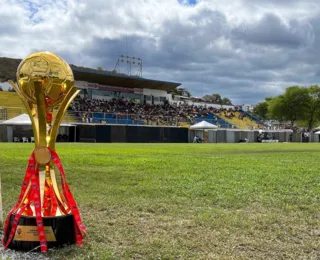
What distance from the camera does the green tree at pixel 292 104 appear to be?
7488 cm

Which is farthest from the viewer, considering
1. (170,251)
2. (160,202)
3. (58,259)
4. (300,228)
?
(160,202)

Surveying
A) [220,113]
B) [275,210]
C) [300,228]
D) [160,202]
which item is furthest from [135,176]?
[220,113]

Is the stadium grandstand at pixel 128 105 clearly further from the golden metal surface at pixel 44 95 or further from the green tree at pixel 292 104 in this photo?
the golden metal surface at pixel 44 95

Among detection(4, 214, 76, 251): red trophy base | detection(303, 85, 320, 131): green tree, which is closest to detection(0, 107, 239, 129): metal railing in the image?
detection(4, 214, 76, 251): red trophy base

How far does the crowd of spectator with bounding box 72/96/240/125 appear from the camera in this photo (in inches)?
1772

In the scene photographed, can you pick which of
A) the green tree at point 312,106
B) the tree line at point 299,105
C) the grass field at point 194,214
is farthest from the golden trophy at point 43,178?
the green tree at point 312,106

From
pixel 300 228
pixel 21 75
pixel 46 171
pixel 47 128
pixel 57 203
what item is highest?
pixel 21 75

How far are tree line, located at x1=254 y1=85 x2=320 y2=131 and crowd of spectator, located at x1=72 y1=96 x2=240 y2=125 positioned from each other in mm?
10780

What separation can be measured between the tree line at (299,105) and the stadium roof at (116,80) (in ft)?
79.0

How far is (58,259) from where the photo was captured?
3320 mm

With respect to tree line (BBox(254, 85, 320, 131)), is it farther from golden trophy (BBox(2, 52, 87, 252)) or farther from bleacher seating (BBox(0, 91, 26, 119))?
golden trophy (BBox(2, 52, 87, 252))

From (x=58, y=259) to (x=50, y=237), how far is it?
26 centimetres

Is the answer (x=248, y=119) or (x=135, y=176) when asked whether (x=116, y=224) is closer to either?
(x=135, y=176)

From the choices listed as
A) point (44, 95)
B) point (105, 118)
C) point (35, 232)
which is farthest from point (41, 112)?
point (105, 118)
